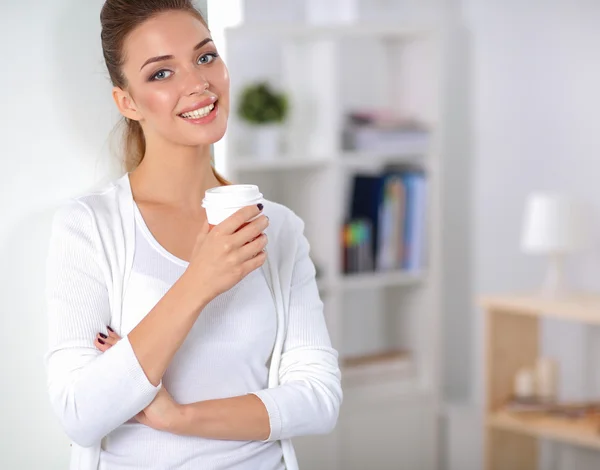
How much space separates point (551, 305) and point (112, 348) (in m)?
2.44

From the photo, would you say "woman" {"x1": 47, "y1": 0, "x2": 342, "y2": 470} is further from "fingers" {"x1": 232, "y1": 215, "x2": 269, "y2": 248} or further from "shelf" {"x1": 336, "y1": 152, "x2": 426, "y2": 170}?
"shelf" {"x1": 336, "y1": 152, "x2": 426, "y2": 170}

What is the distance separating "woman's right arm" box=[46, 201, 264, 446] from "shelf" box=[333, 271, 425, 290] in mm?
2395

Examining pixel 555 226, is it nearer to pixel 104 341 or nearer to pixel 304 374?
pixel 304 374

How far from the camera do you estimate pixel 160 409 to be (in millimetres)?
1239

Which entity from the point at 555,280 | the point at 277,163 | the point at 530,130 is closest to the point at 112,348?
the point at 277,163

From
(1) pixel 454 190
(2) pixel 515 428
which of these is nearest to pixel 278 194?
(1) pixel 454 190

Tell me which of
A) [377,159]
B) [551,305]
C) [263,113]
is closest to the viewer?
[551,305]

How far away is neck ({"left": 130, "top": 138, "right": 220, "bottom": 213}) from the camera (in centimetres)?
138

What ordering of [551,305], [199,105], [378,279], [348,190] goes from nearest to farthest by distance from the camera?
[199,105] < [551,305] < [378,279] < [348,190]

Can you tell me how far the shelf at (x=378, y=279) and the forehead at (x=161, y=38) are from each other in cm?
234

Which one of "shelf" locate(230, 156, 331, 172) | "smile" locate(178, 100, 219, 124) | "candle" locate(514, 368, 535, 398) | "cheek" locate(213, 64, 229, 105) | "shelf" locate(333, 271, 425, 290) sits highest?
"cheek" locate(213, 64, 229, 105)

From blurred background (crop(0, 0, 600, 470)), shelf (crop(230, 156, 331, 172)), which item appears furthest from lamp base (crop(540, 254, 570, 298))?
shelf (crop(230, 156, 331, 172))

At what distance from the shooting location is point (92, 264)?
4.21ft

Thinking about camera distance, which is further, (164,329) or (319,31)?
(319,31)
